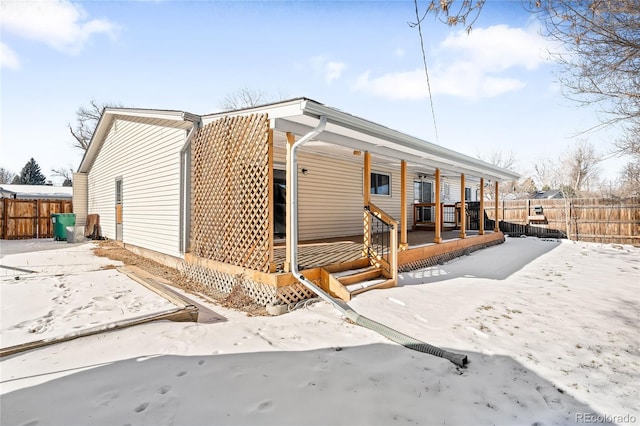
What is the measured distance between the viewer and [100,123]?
36.9 feet

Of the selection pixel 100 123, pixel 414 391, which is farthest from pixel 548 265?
pixel 100 123

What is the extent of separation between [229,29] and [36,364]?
26.0 feet

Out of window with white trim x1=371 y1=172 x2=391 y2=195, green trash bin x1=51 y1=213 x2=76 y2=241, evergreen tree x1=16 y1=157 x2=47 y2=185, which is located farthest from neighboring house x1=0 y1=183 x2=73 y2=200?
window with white trim x1=371 y1=172 x2=391 y2=195

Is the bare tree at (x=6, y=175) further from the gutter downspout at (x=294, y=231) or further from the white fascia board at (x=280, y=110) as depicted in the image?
the gutter downspout at (x=294, y=231)

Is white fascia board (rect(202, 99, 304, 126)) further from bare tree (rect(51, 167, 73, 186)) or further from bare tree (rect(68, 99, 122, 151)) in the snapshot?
bare tree (rect(51, 167, 73, 186))

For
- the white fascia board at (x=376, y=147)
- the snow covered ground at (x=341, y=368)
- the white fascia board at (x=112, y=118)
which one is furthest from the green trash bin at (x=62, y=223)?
the white fascia board at (x=376, y=147)

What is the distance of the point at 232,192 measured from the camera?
544 centimetres

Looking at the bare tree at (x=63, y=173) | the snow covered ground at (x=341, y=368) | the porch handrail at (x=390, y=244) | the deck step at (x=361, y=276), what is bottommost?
the snow covered ground at (x=341, y=368)

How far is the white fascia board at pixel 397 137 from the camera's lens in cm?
448

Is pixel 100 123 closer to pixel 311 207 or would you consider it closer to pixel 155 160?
pixel 155 160

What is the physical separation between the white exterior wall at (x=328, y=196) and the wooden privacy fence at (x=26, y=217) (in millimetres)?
14365

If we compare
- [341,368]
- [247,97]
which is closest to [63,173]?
[247,97]

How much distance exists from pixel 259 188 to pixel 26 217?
16.5 meters

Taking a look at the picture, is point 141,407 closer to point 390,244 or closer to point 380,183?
point 390,244
